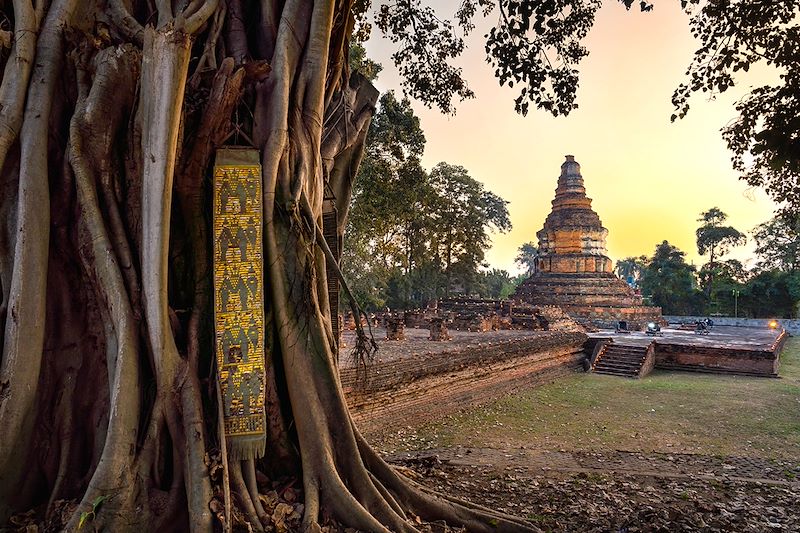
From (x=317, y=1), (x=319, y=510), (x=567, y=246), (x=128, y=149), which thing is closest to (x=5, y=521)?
(x=319, y=510)

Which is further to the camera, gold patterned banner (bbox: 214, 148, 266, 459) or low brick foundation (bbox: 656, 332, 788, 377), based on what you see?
low brick foundation (bbox: 656, 332, 788, 377)

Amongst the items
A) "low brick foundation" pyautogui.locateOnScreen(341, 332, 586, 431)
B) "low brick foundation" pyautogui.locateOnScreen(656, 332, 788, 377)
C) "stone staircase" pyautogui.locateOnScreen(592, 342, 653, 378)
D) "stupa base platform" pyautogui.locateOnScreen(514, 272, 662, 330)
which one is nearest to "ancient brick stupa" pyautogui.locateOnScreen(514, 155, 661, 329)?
"stupa base platform" pyautogui.locateOnScreen(514, 272, 662, 330)

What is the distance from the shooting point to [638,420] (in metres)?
8.84

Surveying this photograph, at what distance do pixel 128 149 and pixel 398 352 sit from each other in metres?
7.78

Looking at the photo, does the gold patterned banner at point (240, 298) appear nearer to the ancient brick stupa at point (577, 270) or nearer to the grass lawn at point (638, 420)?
the grass lawn at point (638, 420)

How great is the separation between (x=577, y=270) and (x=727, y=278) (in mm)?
13485

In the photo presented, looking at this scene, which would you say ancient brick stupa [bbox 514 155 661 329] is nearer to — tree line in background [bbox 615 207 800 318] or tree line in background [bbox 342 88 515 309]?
tree line in background [bbox 342 88 515 309]

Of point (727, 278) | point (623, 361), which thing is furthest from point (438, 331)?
point (727, 278)

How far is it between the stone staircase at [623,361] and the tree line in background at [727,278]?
21.5 meters

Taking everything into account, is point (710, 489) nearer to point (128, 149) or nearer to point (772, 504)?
point (772, 504)

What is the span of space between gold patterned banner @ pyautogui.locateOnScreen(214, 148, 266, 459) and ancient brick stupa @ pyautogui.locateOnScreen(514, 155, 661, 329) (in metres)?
23.7

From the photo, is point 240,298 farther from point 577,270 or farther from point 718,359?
point 577,270

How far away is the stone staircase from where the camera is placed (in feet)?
46.5

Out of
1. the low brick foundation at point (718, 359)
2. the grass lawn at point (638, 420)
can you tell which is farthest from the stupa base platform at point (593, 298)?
the grass lawn at point (638, 420)
